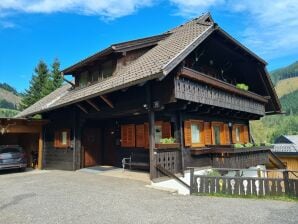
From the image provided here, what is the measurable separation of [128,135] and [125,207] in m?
6.63

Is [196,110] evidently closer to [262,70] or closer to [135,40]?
[135,40]

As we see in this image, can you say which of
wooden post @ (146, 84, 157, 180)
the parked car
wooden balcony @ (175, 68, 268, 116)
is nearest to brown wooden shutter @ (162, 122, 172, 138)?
wooden balcony @ (175, 68, 268, 116)

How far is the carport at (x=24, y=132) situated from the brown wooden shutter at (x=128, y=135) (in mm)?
4762

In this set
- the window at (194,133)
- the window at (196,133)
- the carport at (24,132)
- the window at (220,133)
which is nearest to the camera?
the window at (194,133)

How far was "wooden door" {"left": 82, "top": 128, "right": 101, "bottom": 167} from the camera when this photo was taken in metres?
13.9

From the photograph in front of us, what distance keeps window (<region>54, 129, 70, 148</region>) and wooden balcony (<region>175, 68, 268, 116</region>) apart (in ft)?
23.6

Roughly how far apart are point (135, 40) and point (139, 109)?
13.9 ft

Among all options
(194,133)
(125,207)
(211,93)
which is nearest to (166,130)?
(194,133)

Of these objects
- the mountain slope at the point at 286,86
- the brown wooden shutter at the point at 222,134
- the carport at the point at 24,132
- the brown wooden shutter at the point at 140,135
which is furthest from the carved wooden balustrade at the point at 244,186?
the mountain slope at the point at 286,86

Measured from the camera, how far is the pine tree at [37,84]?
40.7m

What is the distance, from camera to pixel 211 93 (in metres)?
11.1

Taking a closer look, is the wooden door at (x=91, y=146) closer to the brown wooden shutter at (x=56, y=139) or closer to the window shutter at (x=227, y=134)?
the brown wooden shutter at (x=56, y=139)

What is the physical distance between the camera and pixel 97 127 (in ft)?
47.9

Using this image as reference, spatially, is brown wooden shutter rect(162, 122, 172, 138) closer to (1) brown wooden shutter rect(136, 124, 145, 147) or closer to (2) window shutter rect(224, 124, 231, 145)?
(1) brown wooden shutter rect(136, 124, 145, 147)
